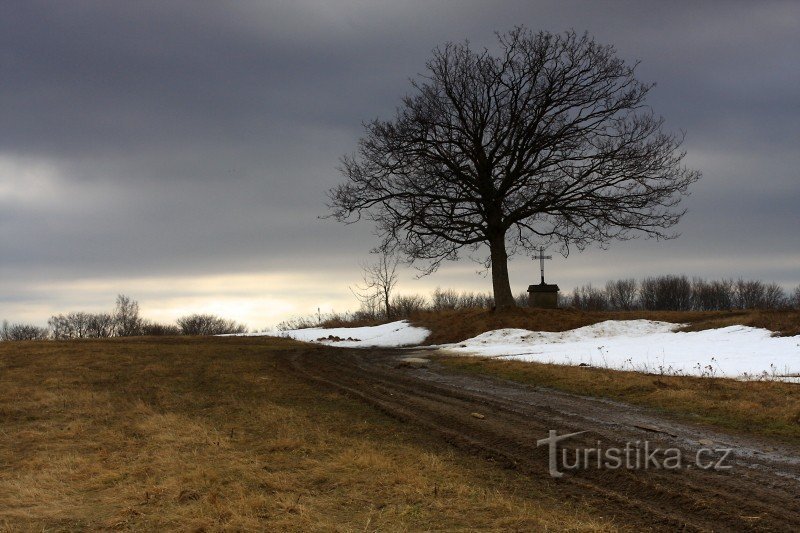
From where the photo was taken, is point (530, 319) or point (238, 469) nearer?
point (238, 469)

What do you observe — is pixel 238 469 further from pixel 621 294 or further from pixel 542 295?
pixel 621 294

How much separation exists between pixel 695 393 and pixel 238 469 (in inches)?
314

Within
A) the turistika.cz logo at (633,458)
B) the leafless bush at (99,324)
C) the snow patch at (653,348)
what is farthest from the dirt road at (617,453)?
the leafless bush at (99,324)

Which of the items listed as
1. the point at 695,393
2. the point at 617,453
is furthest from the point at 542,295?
the point at 617,453

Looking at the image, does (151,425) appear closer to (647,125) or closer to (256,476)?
(256,476)

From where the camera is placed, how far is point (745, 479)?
20.0ft

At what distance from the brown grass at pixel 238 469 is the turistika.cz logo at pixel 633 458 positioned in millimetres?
742

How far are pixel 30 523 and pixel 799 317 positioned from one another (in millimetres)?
22417

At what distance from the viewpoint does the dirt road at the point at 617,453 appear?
531cm

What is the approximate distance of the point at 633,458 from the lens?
6.93 metres

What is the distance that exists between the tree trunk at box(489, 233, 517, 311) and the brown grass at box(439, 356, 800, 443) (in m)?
13.1

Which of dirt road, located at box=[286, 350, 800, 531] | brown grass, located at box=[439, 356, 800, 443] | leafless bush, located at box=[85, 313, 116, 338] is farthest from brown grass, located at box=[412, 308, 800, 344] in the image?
leafless bush, located at box=[85, 313, 116, 338]

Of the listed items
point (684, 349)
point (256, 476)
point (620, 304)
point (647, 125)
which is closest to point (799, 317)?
Answer: point (684, 349)

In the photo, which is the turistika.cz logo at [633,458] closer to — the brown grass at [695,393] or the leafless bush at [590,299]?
the brown grass at [695,393]
